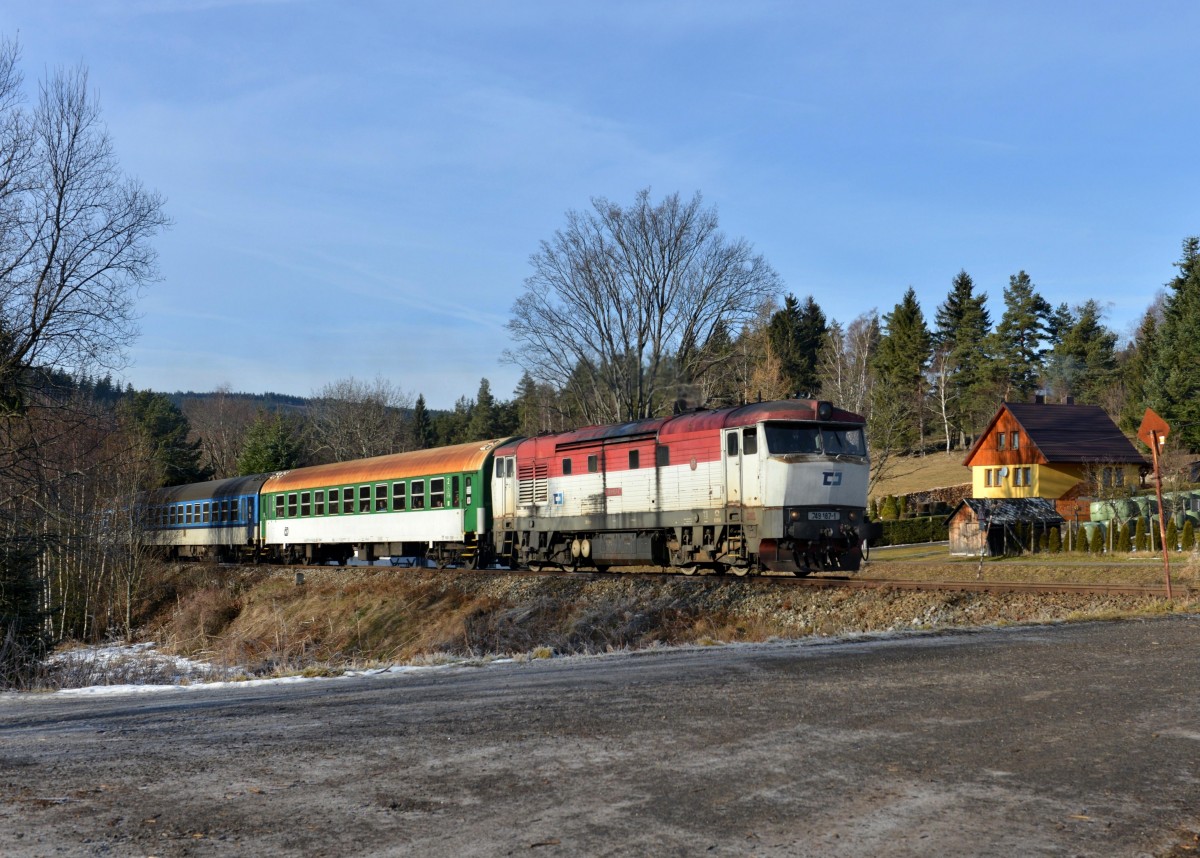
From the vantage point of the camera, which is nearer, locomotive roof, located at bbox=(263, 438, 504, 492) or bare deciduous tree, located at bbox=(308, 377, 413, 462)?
locomotive roof, located at bbox=(263, 438, 504, 492)

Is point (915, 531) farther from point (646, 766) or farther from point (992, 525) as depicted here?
point (646, 766)

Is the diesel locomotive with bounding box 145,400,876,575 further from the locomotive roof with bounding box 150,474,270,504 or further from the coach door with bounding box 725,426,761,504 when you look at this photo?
the locomotive roof with bounding box 150,474,270,504

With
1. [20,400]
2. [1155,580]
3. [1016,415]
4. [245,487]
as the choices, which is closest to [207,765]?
[20,400]

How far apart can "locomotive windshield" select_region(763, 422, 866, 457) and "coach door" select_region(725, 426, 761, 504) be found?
399mm

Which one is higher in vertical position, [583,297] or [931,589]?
[583,297]

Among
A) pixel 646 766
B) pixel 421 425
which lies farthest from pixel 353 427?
pixel 646 766

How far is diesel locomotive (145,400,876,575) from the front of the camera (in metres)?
21.1

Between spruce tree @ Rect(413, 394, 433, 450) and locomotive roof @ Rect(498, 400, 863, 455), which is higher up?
spruce tree @ Rect(413, 394, 433, 450)

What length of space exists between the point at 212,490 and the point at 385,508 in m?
16.0

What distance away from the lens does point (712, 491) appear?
72.7 feet

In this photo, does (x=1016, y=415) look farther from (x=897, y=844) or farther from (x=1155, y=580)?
(x=897, y=844)

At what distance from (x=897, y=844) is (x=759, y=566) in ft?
55.4

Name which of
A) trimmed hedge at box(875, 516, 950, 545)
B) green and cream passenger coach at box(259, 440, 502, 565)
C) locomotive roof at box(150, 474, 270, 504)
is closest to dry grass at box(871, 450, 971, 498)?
trimmed hedge at box(875, 516, 950, 545)

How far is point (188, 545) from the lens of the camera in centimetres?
4903
